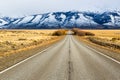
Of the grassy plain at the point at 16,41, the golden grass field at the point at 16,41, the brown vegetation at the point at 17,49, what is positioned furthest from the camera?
the golden grass field at the point at 16,41

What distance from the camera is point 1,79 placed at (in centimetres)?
1100

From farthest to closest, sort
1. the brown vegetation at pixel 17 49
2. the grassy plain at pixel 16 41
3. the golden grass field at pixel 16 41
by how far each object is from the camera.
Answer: the golden grass field at pixel 16 41 < the grassy plain at pixel 16 41 < the brown vegetation at pixel 17 49

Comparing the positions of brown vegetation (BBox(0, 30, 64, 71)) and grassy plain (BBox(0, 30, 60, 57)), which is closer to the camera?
brown vegetation (BBox(0, 30, 64, 71))

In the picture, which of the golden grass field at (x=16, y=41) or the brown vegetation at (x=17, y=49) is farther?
the golden grass field at (x=16, y=41)

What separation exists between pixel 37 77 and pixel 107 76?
3.03 metres

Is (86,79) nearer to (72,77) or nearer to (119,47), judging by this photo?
(72,77)

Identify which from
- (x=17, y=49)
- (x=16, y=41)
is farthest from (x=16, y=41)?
(x=17, y=49)

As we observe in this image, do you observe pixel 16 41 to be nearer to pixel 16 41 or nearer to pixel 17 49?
pixel 16 41

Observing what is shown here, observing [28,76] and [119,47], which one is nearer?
[28,76]

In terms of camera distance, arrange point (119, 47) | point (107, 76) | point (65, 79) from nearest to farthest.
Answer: point (65, 79), point (107, 76), point (119, 47)

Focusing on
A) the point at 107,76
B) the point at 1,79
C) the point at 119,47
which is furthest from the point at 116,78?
the point at 119,47

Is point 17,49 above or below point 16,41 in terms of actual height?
above

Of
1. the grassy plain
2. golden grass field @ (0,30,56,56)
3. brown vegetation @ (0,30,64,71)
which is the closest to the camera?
brown vegetation @ (0,30,64,71)

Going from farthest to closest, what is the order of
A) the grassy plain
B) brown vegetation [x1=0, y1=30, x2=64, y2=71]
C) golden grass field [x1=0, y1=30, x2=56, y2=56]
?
1. golden grass field [x1=0, y1=30, x2=56, y2=56]
2. the grassy plain
3. brown vegetation [x1=0, y1=30, x2=64, y2=71]
